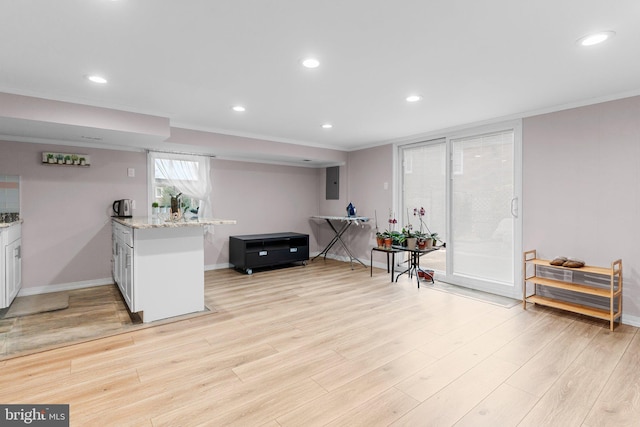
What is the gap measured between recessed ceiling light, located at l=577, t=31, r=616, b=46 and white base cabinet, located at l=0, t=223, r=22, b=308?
490 centimetres

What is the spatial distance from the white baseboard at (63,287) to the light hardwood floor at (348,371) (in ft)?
6.82

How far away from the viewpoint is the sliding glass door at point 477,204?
152 inches

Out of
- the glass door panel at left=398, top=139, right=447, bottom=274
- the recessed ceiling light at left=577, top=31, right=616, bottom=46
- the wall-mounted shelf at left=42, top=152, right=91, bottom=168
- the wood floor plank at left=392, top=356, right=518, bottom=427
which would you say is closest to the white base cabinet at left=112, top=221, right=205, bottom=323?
the wall-mounted shelf at left=42, top=152, right=91, bottom=168

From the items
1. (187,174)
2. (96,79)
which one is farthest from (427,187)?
(96,79)

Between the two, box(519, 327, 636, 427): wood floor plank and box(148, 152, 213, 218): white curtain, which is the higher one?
box(148, 152, 213, 218): white curtain

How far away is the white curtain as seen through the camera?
481 centimetres

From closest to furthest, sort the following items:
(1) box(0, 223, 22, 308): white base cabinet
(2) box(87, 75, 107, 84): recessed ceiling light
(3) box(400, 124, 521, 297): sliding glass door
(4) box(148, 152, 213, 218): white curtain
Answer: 1. (2) box(87, 75, 107, 84): recessed ceiling light
2. (1) box(0, 223, 22, 308): white base cabinet
3. (3) box(400, 124, 521, 297): sliding glass door
4. (4) box(148, 152, 213, 218): white curtain

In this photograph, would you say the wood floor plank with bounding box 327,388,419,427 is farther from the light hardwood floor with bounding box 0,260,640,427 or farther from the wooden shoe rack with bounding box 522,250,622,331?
the wooden shoe rack with bounding box 522,250,622,331

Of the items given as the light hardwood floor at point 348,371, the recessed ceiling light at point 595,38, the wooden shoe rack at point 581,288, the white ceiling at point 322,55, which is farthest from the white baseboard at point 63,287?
the recessed ceiling light at point 595,38

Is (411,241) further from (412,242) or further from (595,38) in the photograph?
(595,38)

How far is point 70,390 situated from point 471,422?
2307mm

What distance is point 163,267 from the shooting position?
309cm

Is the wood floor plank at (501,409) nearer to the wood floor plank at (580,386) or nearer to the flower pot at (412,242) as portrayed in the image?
the wood floor plank at (580,386)

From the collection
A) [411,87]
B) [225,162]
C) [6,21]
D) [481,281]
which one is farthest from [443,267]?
[6,21]
